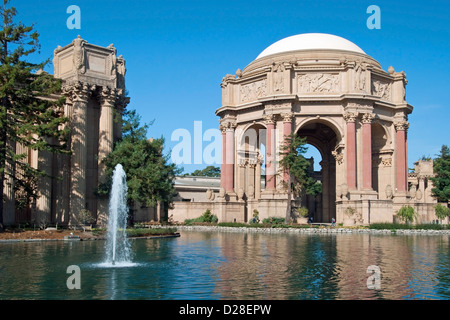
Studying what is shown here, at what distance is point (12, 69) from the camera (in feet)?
87.2

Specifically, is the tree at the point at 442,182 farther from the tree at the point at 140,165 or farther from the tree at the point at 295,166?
the tree at the point at 140,165

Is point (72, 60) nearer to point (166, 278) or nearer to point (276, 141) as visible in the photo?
point (166, 278)

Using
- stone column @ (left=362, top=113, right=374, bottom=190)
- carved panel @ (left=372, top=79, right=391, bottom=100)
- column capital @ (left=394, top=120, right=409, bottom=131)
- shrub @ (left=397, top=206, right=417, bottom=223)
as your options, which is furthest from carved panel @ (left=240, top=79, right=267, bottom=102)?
shrub @ (left=397, top=206, right=417, bottom=223)

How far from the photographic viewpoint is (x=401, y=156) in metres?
60.6

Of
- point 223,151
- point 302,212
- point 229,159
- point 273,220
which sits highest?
point 223,151

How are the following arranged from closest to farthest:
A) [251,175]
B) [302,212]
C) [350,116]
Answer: [302,212] → [350,116] → [251,175]

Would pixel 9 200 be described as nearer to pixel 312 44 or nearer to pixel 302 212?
pixel 302 212

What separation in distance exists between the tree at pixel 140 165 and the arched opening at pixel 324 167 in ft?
127

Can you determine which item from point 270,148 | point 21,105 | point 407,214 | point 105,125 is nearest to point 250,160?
point 270,148

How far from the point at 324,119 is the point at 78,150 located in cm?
3291

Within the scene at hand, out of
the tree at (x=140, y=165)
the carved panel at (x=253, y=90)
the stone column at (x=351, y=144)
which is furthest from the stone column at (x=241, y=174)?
the tree at (x=140, y=165)

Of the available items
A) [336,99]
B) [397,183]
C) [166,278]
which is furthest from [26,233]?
[397,183]

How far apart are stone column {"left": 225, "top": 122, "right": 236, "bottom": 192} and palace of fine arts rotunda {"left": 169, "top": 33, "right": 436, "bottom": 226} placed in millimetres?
125
